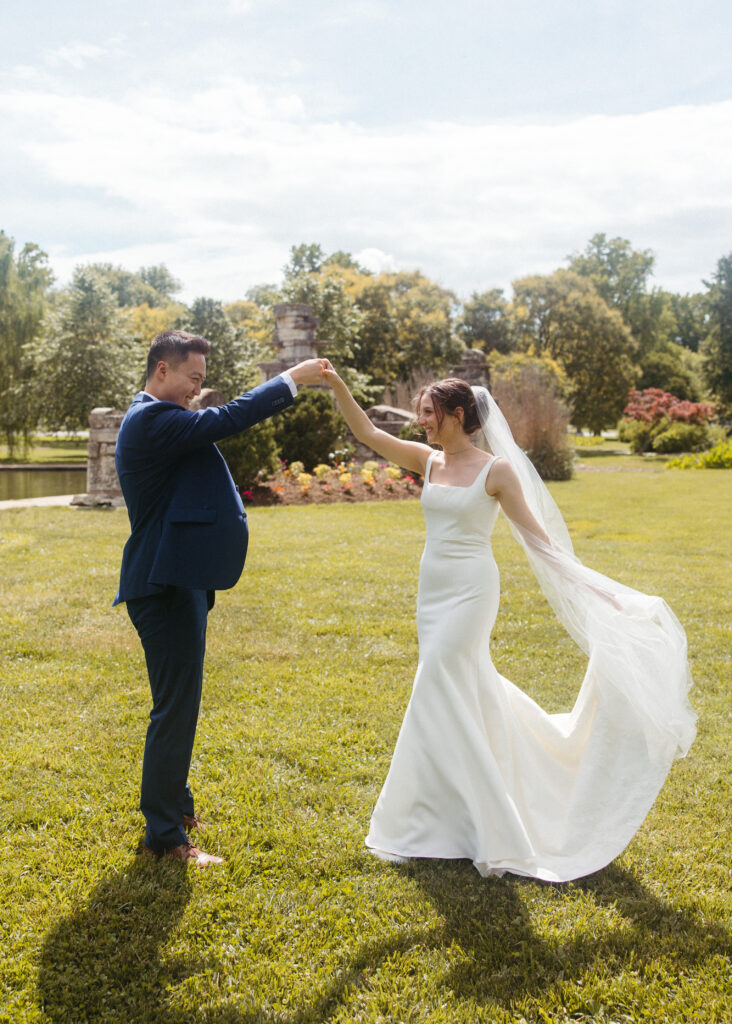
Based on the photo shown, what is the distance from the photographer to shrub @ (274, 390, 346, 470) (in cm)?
1655

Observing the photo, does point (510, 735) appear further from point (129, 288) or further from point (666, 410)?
point (129, 288)

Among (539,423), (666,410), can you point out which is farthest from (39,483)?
(666,410)

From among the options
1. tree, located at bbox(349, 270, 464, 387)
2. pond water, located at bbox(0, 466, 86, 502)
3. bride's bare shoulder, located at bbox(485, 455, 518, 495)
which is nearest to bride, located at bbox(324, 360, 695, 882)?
bride's bare shoulder, located at bbox(485, 455, 518, 495)

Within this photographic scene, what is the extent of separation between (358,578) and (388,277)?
31656mm

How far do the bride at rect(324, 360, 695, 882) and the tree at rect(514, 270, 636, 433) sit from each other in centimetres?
3415

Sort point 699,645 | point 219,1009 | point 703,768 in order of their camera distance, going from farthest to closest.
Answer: point 699,645 → point 703,768 → point 219,1009

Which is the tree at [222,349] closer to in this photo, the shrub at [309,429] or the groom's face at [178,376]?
the shrub at [309,429]

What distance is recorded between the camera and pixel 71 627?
674cm

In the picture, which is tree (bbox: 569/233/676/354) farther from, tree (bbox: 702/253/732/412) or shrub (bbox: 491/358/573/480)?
shrub (bbox: 491/358/573/480)

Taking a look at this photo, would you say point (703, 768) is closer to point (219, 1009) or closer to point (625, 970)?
point (625, 970)

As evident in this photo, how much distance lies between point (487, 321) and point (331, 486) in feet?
84.3

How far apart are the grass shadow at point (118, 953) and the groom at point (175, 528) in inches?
9.9

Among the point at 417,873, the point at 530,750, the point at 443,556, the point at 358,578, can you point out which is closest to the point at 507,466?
the point at 443,556

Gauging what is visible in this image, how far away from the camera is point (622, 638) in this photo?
3578 mm
